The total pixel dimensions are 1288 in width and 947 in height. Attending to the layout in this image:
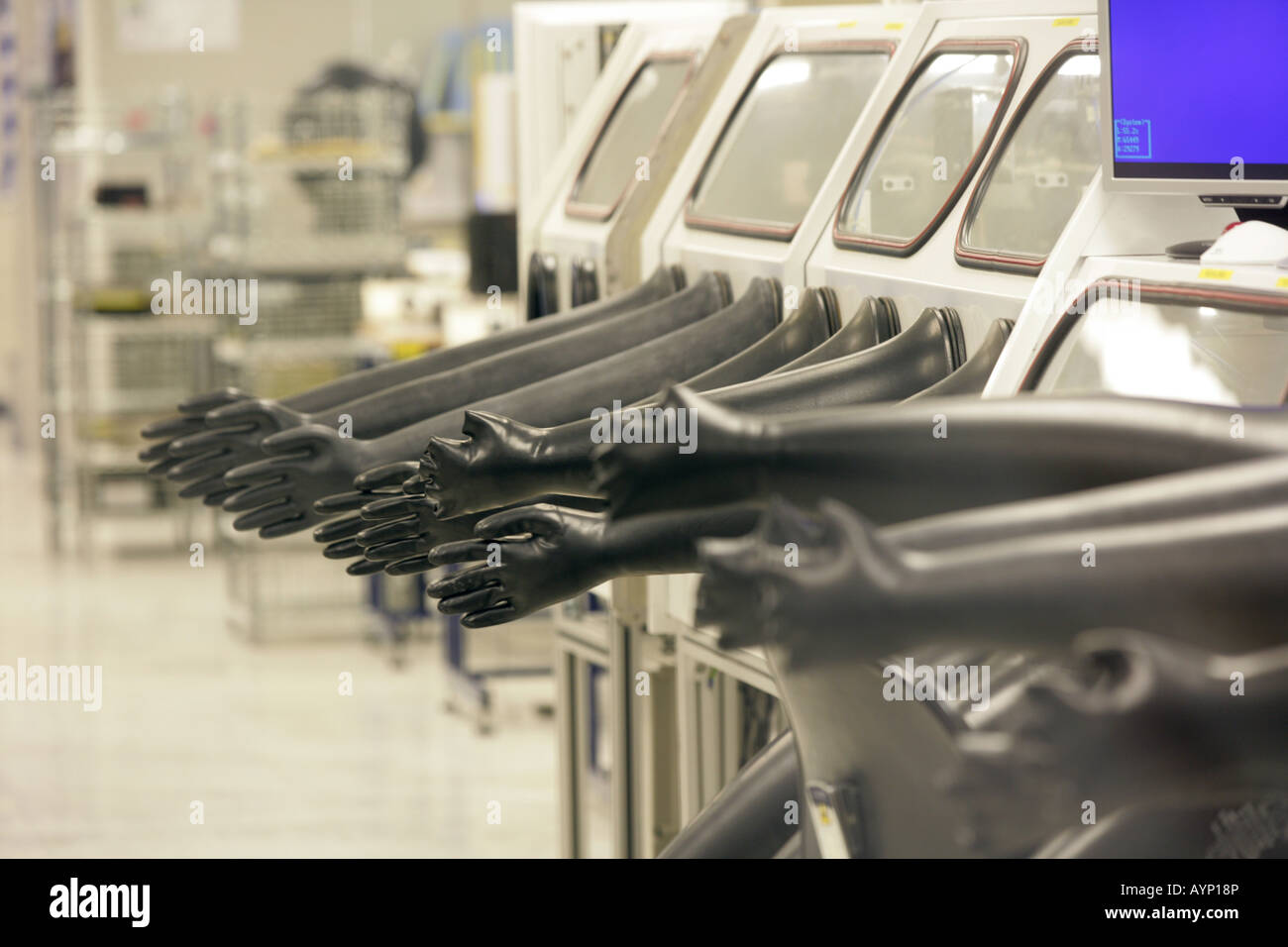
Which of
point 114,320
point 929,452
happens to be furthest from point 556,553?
point 114,320

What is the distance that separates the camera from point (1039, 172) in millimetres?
2033

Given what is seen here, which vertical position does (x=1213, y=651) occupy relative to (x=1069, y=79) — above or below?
below

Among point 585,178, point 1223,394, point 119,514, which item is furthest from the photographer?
point 119,514

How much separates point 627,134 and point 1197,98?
1.78 meters

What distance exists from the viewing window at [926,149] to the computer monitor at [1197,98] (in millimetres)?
321

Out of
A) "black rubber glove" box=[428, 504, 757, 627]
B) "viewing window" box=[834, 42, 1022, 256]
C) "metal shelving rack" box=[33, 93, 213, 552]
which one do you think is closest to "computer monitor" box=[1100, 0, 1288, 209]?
"viewing window" box=[834, 42, 1022, 256]

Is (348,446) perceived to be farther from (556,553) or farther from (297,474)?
(556,553)

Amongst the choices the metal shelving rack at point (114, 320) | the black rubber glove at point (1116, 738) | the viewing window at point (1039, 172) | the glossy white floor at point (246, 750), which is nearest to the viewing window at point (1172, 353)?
the viewing window at point (1039, 172)

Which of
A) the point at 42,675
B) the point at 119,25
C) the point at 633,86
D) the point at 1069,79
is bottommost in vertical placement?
the point at 42,675
